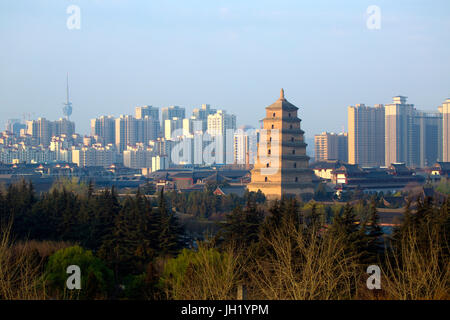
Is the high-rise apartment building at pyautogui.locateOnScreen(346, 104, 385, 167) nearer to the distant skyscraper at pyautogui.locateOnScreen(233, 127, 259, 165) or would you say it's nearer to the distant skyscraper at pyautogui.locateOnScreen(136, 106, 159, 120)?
the distant skyscraper at pyautogui.locateOnScreen(233, 127, 259, 165)

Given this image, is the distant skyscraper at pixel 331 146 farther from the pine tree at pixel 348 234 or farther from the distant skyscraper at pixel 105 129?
the pine tree at pixel 348 234

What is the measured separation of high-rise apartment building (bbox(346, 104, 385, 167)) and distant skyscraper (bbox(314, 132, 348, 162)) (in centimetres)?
572

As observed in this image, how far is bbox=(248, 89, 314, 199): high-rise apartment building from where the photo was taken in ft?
144

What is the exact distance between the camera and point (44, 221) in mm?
22500

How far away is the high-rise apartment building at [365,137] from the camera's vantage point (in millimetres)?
99125

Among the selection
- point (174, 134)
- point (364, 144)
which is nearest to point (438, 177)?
point (364, 144)

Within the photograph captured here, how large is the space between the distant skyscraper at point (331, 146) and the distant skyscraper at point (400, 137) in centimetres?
781

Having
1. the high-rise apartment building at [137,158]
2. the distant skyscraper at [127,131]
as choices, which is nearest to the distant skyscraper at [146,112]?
the distant skyscraper at [127,131]

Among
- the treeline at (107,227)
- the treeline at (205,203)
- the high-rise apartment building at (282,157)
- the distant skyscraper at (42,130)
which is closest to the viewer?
the treeline at (107,227)

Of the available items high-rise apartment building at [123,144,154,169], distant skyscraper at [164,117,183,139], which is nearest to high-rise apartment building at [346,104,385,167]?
high-rise apartment building at [123,144,154,169]

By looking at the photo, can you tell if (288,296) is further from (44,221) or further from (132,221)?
(44,221)

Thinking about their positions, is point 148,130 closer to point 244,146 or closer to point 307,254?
point 244,146

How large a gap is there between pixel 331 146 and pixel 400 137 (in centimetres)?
1075
